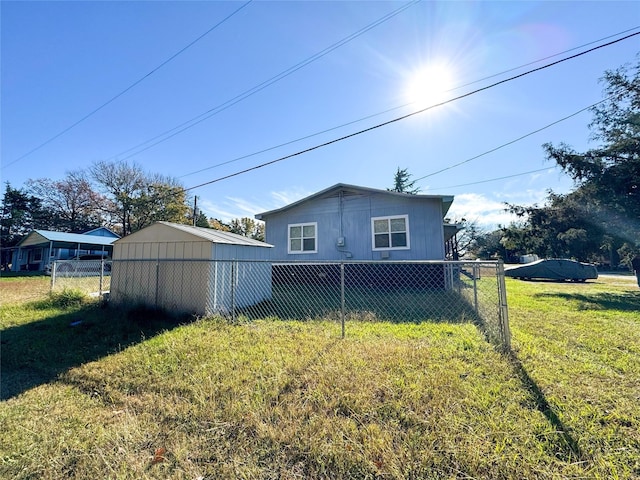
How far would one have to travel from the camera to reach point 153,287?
6230mm

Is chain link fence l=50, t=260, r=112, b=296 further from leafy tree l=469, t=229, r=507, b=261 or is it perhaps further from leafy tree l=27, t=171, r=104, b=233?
leafy tree l=469, t=229, r=507, b=261

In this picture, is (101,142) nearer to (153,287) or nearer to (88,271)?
(88,271)

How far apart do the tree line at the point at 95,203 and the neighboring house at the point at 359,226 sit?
18339 millimetres

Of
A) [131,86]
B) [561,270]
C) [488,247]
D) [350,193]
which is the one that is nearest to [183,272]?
[131,86]

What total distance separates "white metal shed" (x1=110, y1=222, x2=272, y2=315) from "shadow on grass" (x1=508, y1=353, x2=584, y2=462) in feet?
14.0

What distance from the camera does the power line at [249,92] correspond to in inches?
233

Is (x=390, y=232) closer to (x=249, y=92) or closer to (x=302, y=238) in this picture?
(x=302, y=238)

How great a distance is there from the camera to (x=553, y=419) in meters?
2.10

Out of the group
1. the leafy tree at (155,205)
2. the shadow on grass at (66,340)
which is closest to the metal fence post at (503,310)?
the shadow on grass at (66,340)

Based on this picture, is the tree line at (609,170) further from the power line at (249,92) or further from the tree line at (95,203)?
the tree line at (95,203)

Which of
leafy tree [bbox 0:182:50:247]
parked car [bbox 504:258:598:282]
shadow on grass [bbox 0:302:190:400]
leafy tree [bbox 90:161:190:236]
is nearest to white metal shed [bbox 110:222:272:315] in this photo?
shadow on grass [bbox 0:302:190:400]

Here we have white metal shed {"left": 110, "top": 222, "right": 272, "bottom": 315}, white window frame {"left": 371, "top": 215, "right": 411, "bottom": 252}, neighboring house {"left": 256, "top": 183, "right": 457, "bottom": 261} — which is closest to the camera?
white metal shed {"left": 110, "top": 222, "right": 272, "bottom": 315}

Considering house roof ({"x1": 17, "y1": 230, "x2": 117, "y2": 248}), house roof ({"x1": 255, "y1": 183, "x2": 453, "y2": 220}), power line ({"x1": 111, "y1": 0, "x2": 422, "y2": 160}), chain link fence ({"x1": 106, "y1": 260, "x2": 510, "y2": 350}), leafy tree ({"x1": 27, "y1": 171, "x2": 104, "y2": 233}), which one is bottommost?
chain link fence ({"x1": 106, "y1": 260, "x2": 510, "y2": 350})

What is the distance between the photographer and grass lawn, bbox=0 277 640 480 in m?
1.74
